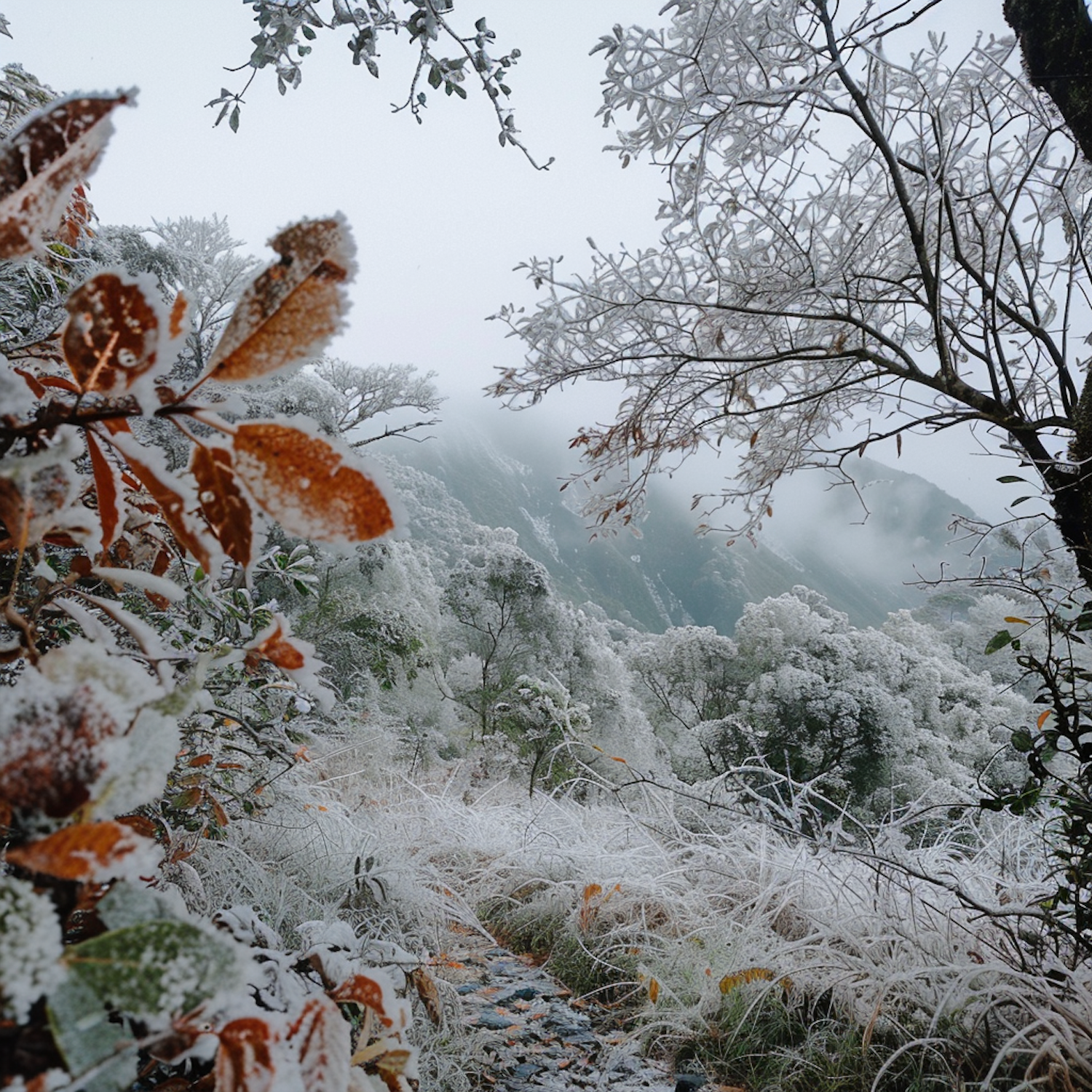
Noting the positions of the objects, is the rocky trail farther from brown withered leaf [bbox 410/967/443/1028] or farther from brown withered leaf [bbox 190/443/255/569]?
brown withered leaf [bbox 190/443/255/569]

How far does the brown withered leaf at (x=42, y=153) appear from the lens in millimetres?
187

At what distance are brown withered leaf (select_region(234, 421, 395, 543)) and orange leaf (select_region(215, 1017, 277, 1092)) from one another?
0.51 feet

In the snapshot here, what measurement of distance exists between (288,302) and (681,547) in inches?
1442

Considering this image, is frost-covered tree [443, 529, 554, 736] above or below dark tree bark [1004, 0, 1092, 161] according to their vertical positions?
below

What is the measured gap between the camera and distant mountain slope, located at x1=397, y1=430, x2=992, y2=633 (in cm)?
3038

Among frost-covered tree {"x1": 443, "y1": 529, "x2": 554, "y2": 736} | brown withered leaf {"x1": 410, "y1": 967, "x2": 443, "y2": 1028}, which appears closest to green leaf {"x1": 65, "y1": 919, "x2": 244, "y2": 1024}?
brown withered leaf {"x1": 410, "y1": 967, "x2": 443, "y2": 1028}

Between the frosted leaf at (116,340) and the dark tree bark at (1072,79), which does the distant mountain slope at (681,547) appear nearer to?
the dark tree bark at (1072,79)

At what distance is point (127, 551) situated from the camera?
1.76 feet

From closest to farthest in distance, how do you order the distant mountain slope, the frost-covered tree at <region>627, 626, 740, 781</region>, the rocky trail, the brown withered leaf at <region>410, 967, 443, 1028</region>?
the brown withered leaf at <region>410, 967, 443, 1028</region>, the rocky trail, the frost-covered tree at <region>627, 626, 740, 781</region>, the distant mountain slope

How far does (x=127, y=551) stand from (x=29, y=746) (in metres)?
0.44

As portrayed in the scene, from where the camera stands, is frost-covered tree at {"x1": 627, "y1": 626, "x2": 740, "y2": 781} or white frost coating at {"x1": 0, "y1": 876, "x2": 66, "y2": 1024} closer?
white frost coating at {"x1": 0, "y1": 876, "x2": 66, "y2": 1024}

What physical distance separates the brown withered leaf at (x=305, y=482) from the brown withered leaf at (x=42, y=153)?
0.08 m

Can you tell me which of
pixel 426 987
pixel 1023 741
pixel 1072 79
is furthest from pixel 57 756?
pixel 1072 79

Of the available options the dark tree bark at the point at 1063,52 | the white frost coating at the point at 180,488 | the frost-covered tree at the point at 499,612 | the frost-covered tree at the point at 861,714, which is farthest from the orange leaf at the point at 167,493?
the frost-covered tree at the point at 499,612
